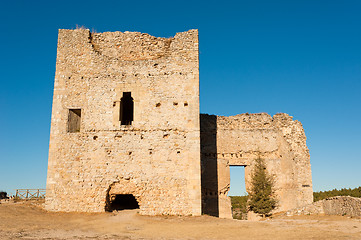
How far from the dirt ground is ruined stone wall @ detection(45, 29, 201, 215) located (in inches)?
27.0

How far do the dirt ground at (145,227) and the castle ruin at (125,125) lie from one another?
2.20 feet

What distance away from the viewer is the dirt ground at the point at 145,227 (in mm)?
7707

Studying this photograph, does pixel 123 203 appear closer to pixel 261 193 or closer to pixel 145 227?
pixel 145 227

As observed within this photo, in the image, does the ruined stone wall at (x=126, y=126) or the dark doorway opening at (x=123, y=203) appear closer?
the ruined stone wall at (x=126, y=126)

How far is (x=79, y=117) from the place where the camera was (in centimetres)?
1270

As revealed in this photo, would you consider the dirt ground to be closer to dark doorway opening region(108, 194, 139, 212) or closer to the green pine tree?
dark doorway opening region(108, 194, 139, 212)

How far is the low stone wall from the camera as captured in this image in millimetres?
9901

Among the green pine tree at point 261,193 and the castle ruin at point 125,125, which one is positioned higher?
the castle ruin at point 125,125

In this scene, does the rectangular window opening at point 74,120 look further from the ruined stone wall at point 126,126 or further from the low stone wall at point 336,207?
the low stone wall at point 336,207

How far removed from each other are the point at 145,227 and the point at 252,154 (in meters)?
8.13

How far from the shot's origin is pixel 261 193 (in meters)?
15.0

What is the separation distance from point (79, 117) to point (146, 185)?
4.12 metres

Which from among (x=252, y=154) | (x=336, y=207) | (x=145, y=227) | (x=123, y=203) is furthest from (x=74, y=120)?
(x=336, y=207)

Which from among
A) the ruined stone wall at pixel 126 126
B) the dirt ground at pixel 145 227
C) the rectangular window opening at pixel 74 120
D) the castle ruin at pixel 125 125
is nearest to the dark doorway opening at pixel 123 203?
the castle ruin at pixel 125 125
